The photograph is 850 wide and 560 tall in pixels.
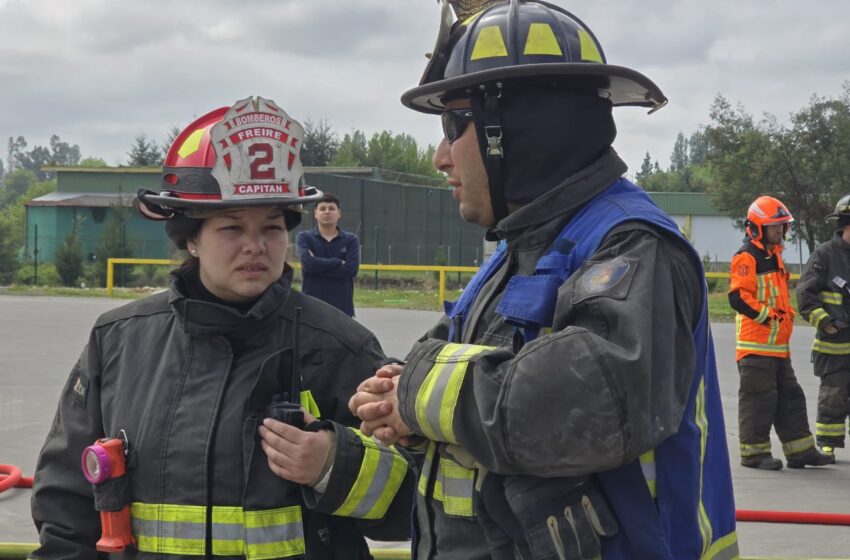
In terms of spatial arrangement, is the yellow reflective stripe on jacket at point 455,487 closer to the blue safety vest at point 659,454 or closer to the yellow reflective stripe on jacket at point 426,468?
the yellow reflective stripe on jacket at point 426,468

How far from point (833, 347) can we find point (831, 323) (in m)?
0.20

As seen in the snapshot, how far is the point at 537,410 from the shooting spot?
1762 mm

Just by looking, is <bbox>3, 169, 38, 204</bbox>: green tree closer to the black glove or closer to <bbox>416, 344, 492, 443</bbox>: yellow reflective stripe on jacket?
<bbox>416, 344, 492, 443</bbox>: yellow reflective stripe on jacket

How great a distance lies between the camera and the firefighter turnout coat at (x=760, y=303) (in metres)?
8.11

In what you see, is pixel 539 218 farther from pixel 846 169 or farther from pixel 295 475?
pixel 846 169

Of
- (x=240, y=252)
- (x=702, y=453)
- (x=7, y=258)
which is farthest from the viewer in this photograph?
(x=7, y=258)

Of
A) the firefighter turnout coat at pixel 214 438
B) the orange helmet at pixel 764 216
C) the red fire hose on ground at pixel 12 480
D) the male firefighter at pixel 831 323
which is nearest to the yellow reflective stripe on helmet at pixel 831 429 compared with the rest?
the male firefighter at pixel 831 323

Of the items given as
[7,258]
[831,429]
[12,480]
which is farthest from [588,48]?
[7,258]

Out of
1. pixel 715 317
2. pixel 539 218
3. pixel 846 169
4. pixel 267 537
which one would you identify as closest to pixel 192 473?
pixel 267 537

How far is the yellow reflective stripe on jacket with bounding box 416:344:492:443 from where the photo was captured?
1.90 metres

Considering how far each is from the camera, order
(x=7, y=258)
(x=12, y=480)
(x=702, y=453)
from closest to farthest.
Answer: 1. (x=702, y=453)
2. (x=12, y=480)
3. (x=7, y=258)

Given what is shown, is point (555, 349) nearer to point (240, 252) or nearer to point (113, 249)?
point (240, 252)

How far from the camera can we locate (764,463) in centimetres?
792

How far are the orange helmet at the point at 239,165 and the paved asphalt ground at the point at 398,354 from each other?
3.51 meters
